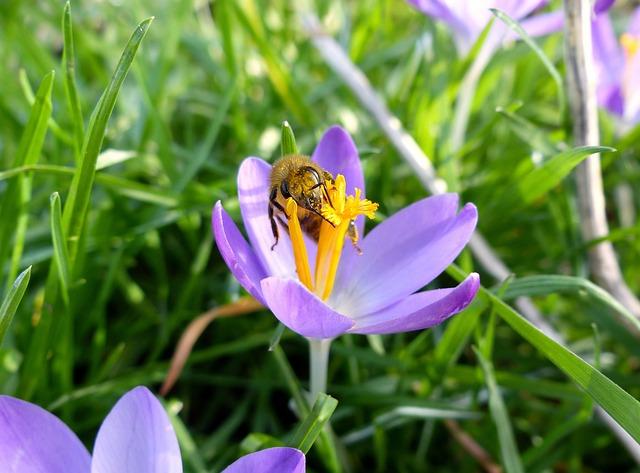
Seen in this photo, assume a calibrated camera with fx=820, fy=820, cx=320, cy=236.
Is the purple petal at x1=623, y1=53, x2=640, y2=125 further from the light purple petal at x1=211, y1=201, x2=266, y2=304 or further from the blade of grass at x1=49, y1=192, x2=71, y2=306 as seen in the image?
the blade of grass at x1=49, y1=192, x2=71, y2=306

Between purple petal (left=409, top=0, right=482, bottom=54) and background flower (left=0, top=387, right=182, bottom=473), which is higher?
purple petal (left=409, top=0, right=482, bottom=54)

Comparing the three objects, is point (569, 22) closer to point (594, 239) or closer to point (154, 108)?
point (594, 239)

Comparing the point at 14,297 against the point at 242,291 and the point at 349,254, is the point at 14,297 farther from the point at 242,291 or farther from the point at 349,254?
the point at 242,291

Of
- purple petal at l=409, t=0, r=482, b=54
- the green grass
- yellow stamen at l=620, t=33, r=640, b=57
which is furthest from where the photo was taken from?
yellow stamen at l=620, t=33, r=640, b=57

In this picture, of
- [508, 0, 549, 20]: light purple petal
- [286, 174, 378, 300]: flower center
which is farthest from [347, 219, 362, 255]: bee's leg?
[508, 0, 549, 20]: light purple petal

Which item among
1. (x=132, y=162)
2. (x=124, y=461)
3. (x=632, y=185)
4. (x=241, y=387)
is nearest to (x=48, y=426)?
(x=124, y=461)

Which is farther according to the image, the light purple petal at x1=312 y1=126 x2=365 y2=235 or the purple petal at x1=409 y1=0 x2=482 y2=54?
the purple petal at x1=409 y1=0 x2=482 y2=54

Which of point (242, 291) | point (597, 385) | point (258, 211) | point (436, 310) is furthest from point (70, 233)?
point (597, 385)
